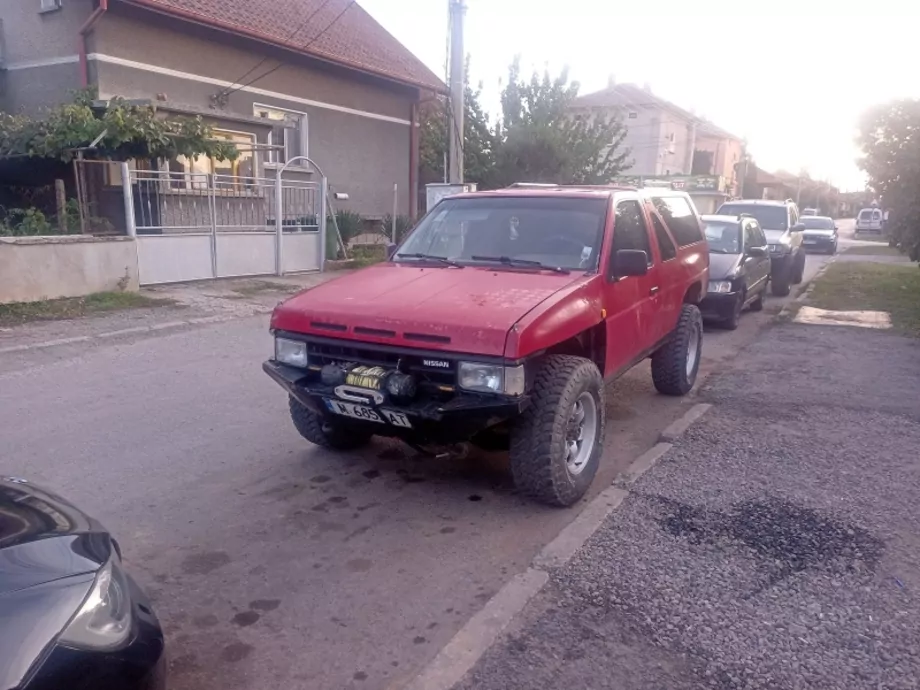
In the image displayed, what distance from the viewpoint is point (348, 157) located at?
777 inches

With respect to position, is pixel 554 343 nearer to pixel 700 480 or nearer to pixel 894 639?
pixel 700 480

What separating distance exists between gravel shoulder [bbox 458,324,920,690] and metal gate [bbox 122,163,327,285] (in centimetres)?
920

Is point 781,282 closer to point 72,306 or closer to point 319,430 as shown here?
point 319,430

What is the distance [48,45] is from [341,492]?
13.7m

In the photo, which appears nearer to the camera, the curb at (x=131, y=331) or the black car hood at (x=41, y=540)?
the black car hood at (x=41, y=540)

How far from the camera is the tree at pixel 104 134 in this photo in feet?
38.3

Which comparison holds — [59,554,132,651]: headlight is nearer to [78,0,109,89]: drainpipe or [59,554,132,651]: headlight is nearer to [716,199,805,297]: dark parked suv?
[78,0,109,89]: drainpipe

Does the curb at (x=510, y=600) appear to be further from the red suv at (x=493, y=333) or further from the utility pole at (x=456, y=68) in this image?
the utility pole at (x=456, y=68)

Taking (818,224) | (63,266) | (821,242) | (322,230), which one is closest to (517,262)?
(63,266)

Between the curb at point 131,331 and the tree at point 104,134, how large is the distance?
11.7 ft

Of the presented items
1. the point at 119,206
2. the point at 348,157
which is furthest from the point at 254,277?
the point at 348,157

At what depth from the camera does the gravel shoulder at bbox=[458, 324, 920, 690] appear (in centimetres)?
294

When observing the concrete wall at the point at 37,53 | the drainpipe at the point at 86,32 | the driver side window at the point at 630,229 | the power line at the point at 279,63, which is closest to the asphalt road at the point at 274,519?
the driver side window at the point at 630,229

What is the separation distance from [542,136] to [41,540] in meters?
19.3
